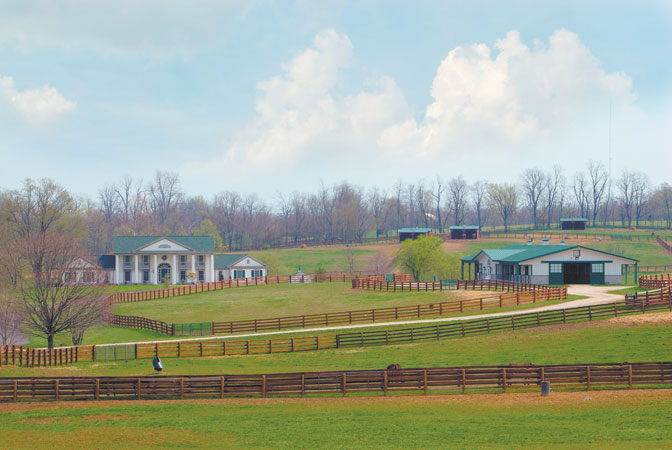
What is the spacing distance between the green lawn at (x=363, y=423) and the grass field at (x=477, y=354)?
710cm

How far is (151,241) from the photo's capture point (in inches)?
3489

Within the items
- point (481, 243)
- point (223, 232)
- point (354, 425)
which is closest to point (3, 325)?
point (354, 425)

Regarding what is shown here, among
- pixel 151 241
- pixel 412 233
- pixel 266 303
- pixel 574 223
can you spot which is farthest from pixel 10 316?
pixel 574 223

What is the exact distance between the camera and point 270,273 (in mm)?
96875

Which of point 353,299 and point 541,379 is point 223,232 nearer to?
point 353,299

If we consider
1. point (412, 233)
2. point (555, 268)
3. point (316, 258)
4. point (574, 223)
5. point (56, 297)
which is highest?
point (574, 223)

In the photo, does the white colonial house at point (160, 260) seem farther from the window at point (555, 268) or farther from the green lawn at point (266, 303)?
the window at point (555, 268)

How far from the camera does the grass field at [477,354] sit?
30.2m

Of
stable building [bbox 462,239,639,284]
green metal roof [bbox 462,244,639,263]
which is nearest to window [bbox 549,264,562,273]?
stable building [bbox 462,239,639,284]

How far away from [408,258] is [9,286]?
155ft

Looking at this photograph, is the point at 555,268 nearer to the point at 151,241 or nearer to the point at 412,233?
the point at 151,241

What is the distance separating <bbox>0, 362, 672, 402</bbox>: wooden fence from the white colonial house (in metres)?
62.1

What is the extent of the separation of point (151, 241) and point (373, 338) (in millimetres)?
58091

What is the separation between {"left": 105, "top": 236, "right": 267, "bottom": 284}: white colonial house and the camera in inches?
3442
